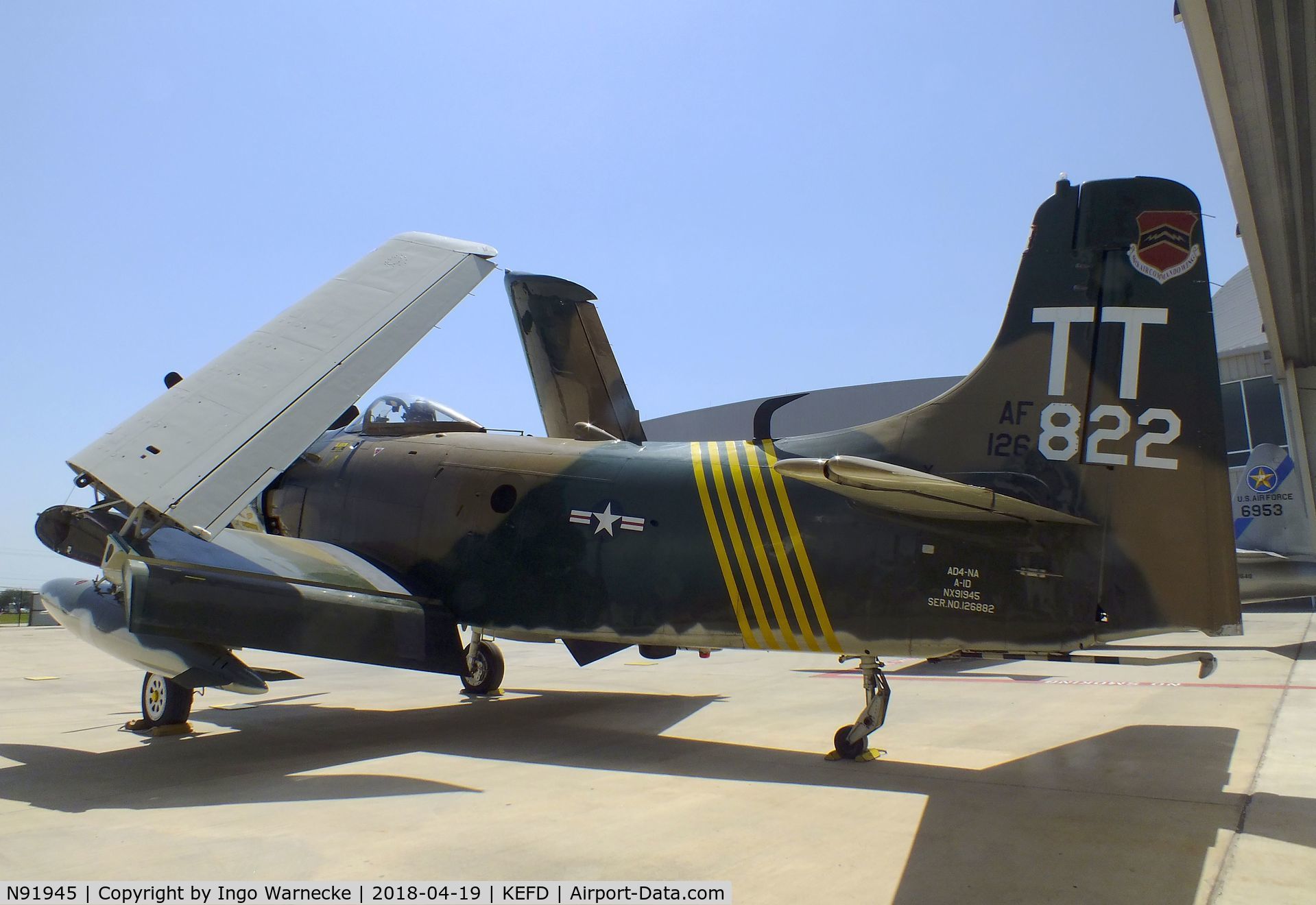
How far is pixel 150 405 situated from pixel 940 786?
22.7ft

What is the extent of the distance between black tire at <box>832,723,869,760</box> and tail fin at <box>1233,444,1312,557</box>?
658 inches

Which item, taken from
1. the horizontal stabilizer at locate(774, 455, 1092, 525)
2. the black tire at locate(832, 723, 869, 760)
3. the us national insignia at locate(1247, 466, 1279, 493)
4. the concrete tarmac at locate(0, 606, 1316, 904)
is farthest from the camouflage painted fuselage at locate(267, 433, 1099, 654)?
the us national insignia at locate(1247, 466, 1279, 493)

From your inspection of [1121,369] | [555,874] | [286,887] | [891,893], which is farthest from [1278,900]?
[286,887]

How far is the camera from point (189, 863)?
439cm

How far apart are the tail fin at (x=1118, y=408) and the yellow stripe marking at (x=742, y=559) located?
1500 mm

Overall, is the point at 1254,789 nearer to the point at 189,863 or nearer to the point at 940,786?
the point at 940,786

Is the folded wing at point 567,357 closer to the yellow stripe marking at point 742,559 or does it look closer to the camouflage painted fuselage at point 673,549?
the camouflage painted fuselage at point 673,549

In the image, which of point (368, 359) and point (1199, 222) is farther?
point (368, 359)

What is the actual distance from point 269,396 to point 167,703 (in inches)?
138

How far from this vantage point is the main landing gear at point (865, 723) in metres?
7.08

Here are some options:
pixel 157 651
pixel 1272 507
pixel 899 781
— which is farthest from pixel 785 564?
pixel 1272 507

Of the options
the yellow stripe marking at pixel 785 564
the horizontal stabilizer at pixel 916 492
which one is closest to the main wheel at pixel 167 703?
the yellow stripe marking at pixel 785 564

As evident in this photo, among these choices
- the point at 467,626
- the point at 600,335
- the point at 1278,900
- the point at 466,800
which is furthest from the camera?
the point at 600,335

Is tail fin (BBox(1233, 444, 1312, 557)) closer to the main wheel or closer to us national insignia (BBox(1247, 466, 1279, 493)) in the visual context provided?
us national insignia (BBox(1247, 466, 1279, 493))
